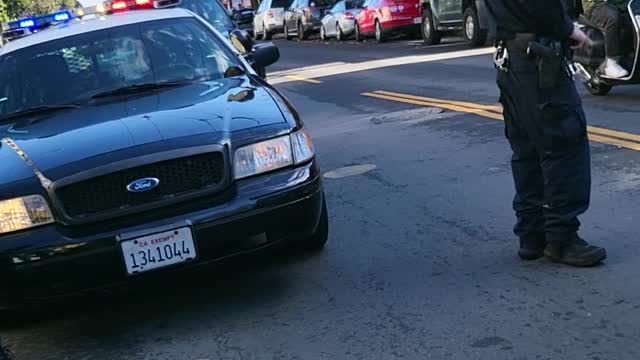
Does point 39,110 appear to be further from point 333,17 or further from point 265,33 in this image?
point 265,33

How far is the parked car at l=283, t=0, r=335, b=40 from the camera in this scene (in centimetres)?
3300

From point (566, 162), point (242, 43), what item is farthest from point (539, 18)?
point (242, 43)

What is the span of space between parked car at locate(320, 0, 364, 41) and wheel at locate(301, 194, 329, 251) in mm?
22349

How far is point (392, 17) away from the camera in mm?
24422

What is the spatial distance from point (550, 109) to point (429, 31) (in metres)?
17.6

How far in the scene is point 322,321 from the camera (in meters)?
4.25

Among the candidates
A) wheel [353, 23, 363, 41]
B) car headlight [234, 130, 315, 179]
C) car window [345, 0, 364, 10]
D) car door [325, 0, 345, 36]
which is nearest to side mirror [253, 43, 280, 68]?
car headlight [234, 130, 315, 179]

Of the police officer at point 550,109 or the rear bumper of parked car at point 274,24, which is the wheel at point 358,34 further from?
the police officer at point 550,109

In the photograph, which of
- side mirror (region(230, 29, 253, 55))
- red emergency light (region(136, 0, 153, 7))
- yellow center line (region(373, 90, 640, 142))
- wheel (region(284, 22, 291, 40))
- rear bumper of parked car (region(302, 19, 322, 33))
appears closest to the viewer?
yellow center line (region(373, 90, 640, 142))

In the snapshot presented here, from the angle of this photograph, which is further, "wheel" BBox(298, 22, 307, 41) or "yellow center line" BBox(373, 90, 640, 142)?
"wheel" BBox(298, 22, 307, 41)

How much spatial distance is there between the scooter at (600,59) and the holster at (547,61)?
4.03 meters

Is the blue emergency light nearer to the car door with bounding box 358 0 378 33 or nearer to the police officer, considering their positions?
the police officer

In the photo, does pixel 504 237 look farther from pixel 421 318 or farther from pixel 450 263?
pixel 421 318

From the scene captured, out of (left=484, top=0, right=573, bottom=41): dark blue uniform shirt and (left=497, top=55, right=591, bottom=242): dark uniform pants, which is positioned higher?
(left=484, top=0, right=573, bottom=41): dark blue uniform shirt
